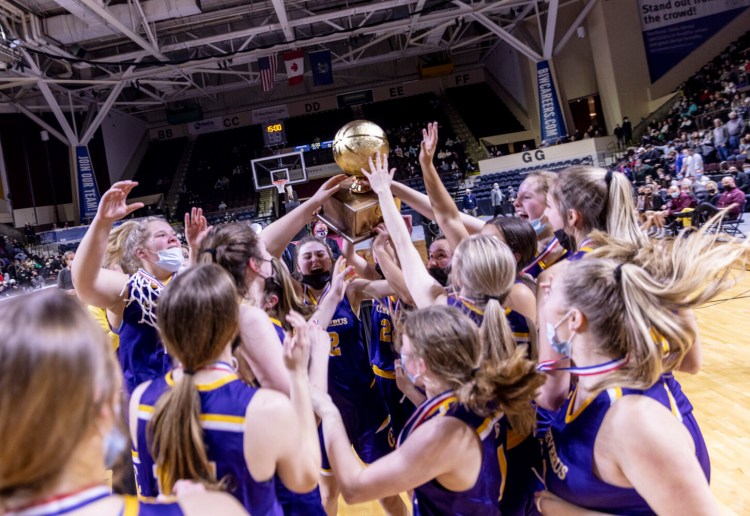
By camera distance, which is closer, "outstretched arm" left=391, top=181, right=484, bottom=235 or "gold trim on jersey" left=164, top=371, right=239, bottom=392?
"gold trim on jersey" left=164, top=371, right=239, bottom=392

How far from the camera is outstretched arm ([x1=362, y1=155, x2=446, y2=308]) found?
2.26 m

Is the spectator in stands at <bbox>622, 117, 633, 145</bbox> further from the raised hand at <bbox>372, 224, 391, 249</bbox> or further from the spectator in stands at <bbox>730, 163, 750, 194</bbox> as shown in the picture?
the raised hand at <bbox>372, 224, 391, 249</bbox>

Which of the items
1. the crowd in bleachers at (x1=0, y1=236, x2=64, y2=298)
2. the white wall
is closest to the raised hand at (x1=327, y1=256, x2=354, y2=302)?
the crowd in bleachers at (x1=0, y1=236, x2=64, y2=298)

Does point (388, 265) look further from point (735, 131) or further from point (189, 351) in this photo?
point (735, 131)

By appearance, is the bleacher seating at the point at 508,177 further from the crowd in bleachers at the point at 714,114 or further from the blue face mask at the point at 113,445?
the blue face mask at the point at 113,445

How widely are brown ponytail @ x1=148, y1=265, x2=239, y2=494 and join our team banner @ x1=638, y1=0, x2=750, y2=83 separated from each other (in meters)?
21.7

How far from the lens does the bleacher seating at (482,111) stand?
26.2 m

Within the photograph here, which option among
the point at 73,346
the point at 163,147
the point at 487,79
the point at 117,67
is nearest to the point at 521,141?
the point at 487,79

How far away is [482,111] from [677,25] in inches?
376

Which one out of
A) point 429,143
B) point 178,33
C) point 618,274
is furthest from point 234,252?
point 178,33

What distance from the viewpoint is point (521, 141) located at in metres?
25.1

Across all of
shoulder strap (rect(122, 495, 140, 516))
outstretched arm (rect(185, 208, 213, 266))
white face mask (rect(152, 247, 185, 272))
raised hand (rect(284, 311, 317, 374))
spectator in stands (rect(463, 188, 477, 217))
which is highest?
spectator in stands (rect(463, 188, 477, 217))

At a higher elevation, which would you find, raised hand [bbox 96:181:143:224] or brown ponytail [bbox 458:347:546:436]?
raised hand [bbox 96:181:143:224]

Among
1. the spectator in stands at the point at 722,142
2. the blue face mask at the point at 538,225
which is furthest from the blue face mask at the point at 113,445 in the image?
the spectator in stands at the point at 722,142
